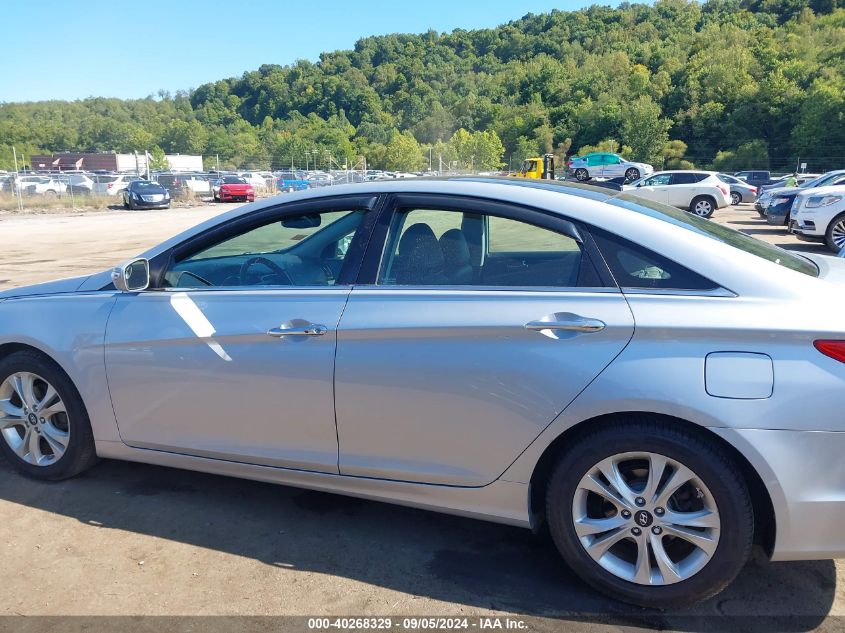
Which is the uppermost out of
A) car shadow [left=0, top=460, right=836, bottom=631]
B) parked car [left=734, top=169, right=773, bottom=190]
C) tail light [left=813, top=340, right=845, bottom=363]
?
tail light [left=813, top=340, right=845, bottom=363]

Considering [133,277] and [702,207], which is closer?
[133,277]

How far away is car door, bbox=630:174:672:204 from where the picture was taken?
24.1m

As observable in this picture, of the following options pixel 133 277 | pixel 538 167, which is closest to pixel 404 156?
pixel 538 167

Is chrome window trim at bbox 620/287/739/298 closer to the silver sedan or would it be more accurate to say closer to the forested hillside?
the silver sedan

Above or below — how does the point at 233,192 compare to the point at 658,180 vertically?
below

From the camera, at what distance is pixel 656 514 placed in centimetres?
256

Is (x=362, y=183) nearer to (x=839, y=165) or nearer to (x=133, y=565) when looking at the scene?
(x=133, y=565)

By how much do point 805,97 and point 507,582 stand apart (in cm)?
9902

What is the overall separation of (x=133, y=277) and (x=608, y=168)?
52.2 metres

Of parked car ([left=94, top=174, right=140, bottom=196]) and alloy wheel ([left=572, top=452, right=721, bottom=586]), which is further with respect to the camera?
parked car ([left=94, top=174, right=140, bottom=196])

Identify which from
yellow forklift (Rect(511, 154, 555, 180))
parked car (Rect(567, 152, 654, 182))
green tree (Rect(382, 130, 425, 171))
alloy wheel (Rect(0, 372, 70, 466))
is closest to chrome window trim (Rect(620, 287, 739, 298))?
alloy wheel (Rect(0, 372, 70, 466))

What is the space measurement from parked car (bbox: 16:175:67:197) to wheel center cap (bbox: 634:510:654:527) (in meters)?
36.4

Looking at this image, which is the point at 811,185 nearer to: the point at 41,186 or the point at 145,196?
the point at 145,196

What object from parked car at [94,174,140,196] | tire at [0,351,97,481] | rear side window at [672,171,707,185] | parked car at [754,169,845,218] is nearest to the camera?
tire at [0,351,97,481]
